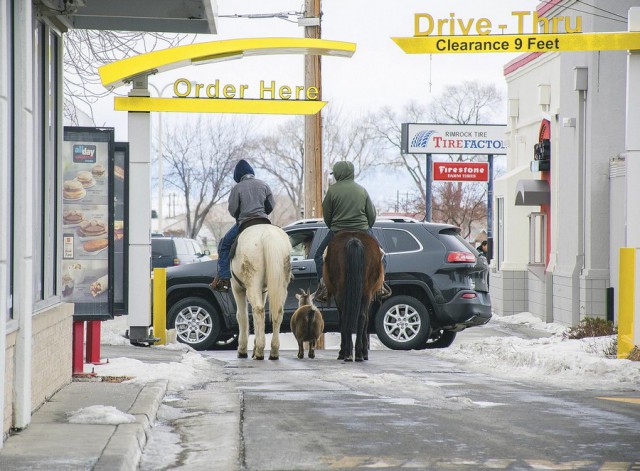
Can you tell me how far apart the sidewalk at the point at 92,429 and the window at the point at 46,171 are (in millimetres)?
813

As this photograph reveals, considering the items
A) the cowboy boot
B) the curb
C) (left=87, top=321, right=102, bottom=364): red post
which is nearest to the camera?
the curb

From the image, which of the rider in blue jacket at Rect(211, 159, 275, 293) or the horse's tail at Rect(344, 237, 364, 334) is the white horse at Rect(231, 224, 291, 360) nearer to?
the rider in blue jacket at Rect(211, 159, 275, 293)

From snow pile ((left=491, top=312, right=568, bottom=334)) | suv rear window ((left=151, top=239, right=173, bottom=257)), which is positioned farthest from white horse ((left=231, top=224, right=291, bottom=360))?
suv rear window ((left=151, top=239, right=173, bottom=257))

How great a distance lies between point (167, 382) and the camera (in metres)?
10.1

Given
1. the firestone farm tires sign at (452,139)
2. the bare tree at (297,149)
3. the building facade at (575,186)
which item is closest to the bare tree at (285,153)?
the bare tree at (297,149)

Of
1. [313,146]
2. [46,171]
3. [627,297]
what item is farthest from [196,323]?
[46,171]

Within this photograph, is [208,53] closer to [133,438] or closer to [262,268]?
[262,268]

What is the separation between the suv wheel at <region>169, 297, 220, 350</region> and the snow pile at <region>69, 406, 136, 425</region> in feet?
29.4

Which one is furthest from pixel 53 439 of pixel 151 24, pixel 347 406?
pixel 151 24

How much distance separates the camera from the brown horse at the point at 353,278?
1312 cm

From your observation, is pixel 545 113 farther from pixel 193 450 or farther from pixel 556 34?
pixel 193 450

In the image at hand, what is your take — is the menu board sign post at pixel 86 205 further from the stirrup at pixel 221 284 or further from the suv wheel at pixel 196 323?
the suv wheel at pixel 196 323

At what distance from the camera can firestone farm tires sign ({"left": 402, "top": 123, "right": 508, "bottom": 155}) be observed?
4031cm

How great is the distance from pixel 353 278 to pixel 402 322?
351 centimetres
